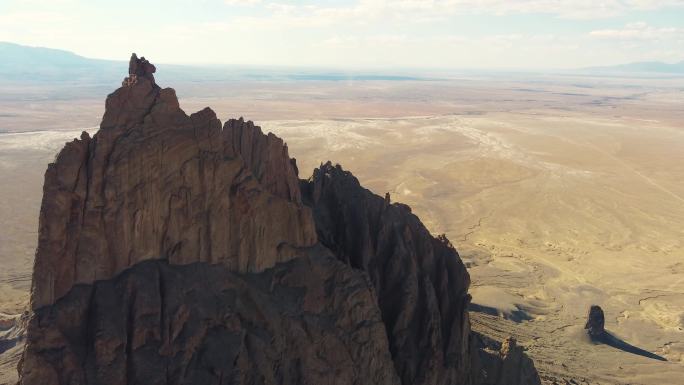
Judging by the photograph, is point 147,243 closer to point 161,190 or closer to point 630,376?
point 161,190

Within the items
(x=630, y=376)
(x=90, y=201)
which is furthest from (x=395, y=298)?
(x=630, y=376)

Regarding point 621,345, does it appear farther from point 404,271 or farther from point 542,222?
point 542,222

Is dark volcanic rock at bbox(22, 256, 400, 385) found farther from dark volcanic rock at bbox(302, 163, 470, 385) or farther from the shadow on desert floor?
the shadow on desert floor

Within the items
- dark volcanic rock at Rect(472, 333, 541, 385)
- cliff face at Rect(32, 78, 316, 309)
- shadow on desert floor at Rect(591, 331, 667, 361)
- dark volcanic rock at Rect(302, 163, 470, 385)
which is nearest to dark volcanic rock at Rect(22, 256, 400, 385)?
cliff face at Rect(32, 78, 316, 309)

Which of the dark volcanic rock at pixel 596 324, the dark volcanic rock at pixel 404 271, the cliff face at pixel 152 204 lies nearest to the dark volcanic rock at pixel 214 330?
the cliff face at pixel 152 204

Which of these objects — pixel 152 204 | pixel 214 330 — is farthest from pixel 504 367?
pixel 152 204

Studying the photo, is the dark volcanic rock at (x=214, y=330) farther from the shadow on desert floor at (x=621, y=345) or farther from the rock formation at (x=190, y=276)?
the shadow on desert floor at (x=621, y=345)
